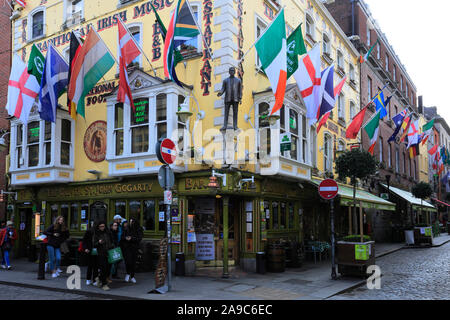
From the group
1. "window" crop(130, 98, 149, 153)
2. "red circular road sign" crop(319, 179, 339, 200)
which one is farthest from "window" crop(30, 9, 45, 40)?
"red circular road sign" crop(319, 179, 339, 200)

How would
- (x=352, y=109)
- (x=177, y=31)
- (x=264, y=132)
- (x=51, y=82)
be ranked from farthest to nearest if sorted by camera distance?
1. (x=352, y=109)
2. (x=264, y=132)
3. (x=51, y=82)
4. (x=177, y=31)

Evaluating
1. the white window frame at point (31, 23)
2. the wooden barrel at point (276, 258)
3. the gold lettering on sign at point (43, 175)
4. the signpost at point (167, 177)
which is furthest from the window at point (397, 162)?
the signpost at point (167, 177)

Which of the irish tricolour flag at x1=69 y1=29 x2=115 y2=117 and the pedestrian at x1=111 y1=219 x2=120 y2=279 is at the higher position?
the irish tricolour flag at x1=69 y1=29 x2=115 y2=117

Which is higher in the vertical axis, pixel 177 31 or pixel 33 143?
pixel 177 31

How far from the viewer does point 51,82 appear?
46.2ft

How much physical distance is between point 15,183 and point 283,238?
11153mm

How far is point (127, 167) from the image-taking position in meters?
13.9

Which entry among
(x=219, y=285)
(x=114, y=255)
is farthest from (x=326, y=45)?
(x=114, y=255)

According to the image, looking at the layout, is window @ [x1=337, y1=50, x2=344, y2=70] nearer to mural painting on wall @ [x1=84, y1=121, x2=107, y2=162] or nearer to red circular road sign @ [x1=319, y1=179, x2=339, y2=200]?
red circular road sign @ [x1=319, y1=179, x2=339, y2=200]

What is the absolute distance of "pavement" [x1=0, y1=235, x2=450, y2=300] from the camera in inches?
376

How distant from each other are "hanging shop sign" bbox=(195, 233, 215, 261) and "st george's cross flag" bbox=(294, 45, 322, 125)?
5.59 metres

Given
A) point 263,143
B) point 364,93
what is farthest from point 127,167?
point 364,93

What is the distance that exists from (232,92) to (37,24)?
11.4 meters

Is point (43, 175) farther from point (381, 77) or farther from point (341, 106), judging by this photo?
point (381, 77)
